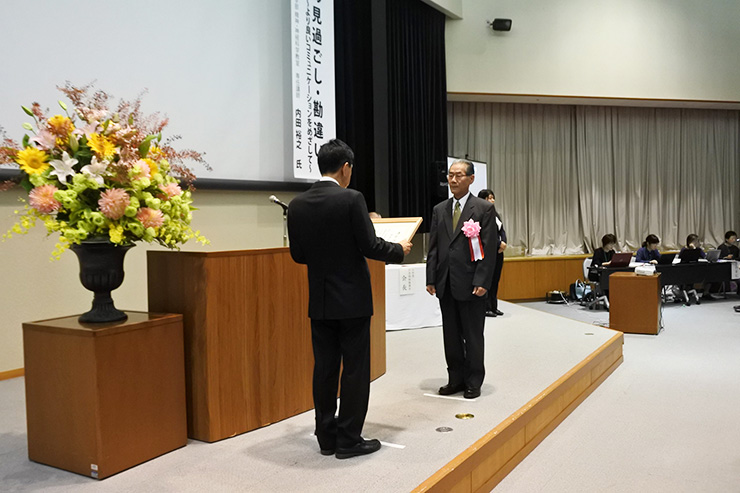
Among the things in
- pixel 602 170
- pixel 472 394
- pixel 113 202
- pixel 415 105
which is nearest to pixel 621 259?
pixel 415 105

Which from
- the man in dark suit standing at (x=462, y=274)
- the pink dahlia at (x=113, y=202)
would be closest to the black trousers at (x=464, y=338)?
the man in dark suit standing at (x=462, y=274)

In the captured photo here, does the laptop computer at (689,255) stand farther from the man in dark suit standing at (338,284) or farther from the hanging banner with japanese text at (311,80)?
the man in dark suit standing at (338,284)

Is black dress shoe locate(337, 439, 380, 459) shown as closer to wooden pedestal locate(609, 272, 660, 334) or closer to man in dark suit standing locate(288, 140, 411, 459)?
man in dark suit standing locate(288, 140, 411, 459)

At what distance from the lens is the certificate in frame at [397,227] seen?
12.0ft

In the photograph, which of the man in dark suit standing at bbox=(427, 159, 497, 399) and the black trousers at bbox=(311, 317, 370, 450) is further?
the man in dark suit standing at bbox=(427, 159, 497, 399)

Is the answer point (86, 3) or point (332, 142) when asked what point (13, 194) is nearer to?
point (86, 3)

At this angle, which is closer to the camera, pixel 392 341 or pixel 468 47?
pixel 392 341

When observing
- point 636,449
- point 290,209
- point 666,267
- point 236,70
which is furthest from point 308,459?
point 666,267

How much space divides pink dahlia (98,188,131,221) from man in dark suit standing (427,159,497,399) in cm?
186

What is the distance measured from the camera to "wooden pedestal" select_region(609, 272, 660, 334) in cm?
683

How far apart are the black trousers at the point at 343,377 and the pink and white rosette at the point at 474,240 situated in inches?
41.9

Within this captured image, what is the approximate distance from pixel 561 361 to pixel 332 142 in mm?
2697

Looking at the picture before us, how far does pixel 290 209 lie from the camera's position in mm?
2732

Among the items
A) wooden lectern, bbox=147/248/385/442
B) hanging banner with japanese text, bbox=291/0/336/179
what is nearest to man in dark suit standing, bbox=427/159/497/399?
wooden lectern, bbox=147/248/385/442
